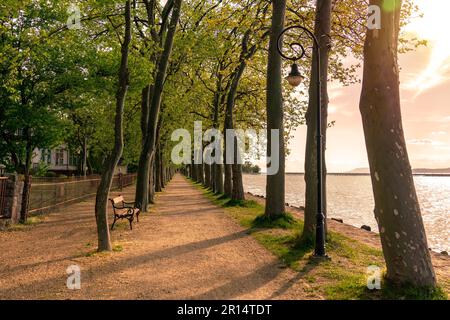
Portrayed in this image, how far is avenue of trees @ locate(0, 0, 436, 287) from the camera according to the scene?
278 inches

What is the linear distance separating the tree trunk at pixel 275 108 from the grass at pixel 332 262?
26.3 inches

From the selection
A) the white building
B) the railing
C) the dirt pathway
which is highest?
the white building

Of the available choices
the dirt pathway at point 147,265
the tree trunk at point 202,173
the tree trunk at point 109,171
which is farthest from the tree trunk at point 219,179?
the tree trunk at point 109,171

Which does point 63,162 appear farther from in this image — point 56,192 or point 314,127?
point 314,127

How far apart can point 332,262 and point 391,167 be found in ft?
11.5

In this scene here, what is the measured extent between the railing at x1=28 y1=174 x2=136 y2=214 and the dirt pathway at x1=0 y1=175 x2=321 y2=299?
7.87 ft

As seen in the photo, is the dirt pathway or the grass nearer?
the grass

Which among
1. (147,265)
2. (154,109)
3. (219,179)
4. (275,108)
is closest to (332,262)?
(147,265)

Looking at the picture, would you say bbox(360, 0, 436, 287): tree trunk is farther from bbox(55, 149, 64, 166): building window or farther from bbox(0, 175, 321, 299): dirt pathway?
bbox(55, 149, 64, 166): building window

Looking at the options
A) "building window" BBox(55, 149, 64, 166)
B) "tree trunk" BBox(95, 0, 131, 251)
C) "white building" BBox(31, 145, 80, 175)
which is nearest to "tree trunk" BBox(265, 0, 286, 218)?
"tree trunk" BBox(95, 0, 131, 251)

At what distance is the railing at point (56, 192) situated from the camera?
17.4 metres

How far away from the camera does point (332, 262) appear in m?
9.55

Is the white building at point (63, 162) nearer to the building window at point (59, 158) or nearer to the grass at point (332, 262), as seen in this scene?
the building window at point (59, 158)
